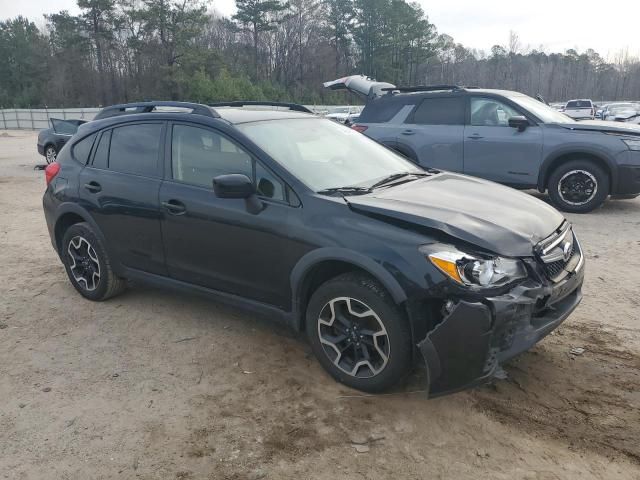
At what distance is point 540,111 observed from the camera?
838cm

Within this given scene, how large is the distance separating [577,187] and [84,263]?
22.0 feet

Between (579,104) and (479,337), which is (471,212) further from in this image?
(579,104)

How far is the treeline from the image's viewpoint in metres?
48.6

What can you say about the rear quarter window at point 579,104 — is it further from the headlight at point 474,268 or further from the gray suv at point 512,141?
the headlight at point 474,268

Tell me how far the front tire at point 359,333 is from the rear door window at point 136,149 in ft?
5.95

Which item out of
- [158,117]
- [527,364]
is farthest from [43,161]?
[527,364]

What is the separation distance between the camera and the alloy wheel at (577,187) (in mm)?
7776

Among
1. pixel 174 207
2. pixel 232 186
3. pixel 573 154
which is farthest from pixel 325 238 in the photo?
pixel 573 154

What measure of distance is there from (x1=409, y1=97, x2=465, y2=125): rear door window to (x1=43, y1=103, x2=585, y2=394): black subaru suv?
4562mm

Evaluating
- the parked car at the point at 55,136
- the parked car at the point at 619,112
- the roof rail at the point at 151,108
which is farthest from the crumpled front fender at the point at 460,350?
A: the parked car at the point at 619,112

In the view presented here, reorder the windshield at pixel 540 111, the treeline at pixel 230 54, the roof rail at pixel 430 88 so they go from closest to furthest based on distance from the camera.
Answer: the windshield at pixel 540 111, the roof rail at pixel 430 88, the treeline at pixel 230 54

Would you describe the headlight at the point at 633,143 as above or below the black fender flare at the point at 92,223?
above

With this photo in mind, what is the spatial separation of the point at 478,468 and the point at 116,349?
2689mm

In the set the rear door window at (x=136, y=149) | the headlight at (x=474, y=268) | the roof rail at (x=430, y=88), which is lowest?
the headlight at (x=474, y=268)
